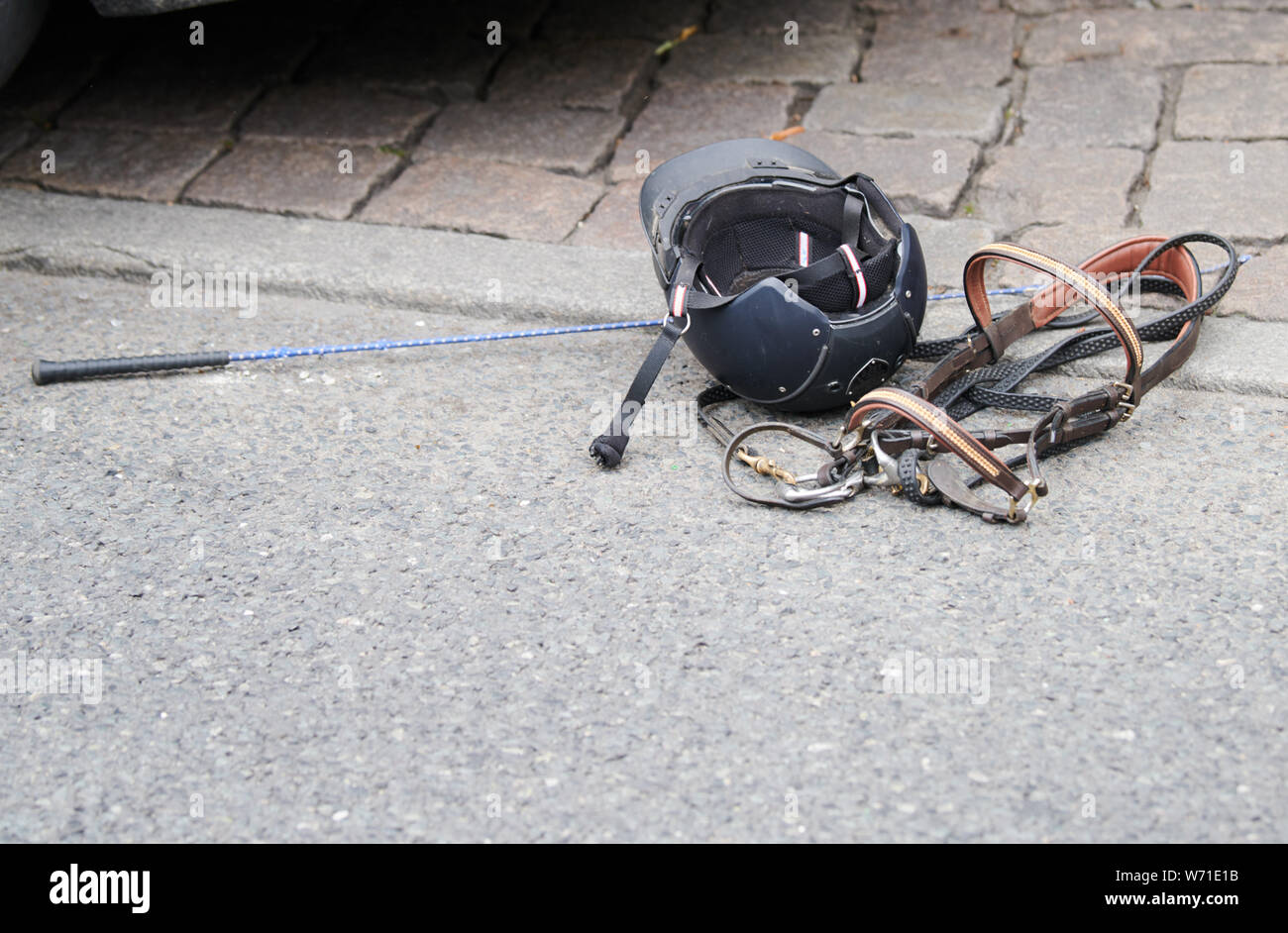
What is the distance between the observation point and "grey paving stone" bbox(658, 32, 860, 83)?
12.6ft

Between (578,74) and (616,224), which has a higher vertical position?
(578,74)

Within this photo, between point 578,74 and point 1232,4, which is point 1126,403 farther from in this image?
point 1232,4

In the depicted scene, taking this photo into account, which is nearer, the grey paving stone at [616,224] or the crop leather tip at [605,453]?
the crop leather tip at [605,453]

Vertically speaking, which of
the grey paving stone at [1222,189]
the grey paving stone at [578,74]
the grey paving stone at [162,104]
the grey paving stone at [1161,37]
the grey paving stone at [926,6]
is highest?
the grey paving stone at [1161,37]

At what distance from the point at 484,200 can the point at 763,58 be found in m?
1.18

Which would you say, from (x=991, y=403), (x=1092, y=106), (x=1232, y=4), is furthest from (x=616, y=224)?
(x=1232, y=4)

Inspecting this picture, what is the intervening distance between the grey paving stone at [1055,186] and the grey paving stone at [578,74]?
1169mm

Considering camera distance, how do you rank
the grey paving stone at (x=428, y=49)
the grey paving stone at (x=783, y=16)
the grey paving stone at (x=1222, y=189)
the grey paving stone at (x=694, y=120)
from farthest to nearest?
the grey paving stone at (x=783, y=16)
the grey paving stone at (x=428, y=49)
the grey paving stone at (x=694, y=120)
the grey paving stone at (x=1222, y=189)

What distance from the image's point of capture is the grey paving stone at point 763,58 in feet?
12.6

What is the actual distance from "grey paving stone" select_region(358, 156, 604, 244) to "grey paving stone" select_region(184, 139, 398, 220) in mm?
87

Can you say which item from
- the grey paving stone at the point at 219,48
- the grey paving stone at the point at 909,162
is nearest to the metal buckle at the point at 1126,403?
the grey paving stone at the point at 909,162

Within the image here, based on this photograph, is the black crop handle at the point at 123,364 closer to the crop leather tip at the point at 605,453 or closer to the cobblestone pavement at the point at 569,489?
the cobblestone pavement at the point at 569,489

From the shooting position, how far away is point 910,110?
3.62 m

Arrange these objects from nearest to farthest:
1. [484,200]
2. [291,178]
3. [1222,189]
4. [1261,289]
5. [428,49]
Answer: [1261,289] → [1222,189] → [484,200] → [291,178] → [428,49]
